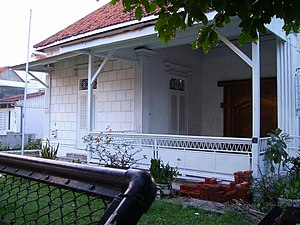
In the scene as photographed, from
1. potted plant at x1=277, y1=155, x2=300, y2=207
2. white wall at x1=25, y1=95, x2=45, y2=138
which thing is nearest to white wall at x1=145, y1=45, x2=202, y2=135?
potted plant at x1=277, y1=155, x2=300, y2=207

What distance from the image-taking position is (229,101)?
11375mm

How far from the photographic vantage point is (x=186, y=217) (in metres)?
5.04

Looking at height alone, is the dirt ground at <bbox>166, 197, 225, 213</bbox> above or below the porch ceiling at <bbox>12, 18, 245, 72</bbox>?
below

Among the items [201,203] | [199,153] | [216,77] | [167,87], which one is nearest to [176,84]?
[167,87]

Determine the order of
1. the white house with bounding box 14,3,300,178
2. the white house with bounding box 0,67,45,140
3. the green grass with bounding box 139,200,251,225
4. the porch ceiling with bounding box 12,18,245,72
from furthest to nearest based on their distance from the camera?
1. the white house with bounding box 0,67,45,140
2. the porch ceiling with bounding box 12,18,245,72
3. the white house with bounding box 14,3,300,178
4. the green grass with bounding box 139,200,251,225

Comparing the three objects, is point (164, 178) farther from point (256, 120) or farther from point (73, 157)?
point (73, 157)

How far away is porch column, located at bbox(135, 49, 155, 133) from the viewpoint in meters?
9.76

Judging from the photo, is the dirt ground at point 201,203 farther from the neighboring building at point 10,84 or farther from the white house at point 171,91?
the neighboring building at point 10,84

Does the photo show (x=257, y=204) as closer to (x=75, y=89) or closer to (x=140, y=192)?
(x=140, y=192)

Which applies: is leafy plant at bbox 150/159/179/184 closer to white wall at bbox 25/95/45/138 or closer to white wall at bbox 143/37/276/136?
white wall at bbox 143/37/276/136

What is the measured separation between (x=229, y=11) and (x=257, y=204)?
13.6 feet

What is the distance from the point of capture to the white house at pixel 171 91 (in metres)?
7.23

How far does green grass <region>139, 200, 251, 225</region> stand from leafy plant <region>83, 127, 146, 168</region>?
251 cm

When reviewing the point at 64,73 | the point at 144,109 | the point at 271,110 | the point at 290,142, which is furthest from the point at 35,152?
the point at 290,142
